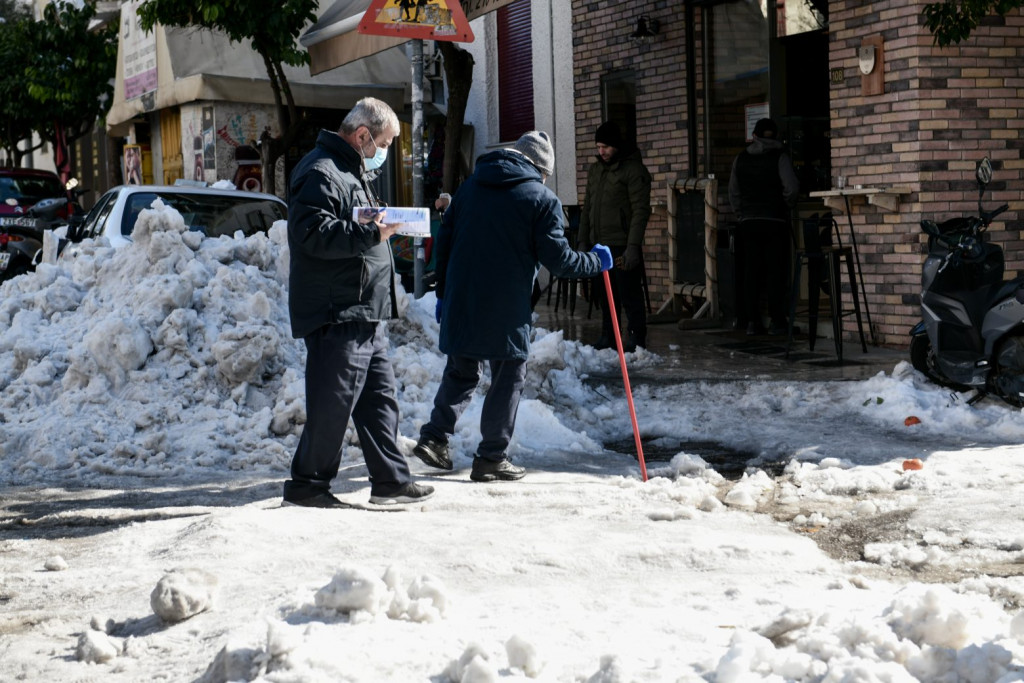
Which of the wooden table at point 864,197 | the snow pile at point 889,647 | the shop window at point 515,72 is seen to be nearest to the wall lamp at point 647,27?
the wooden table at point 864,197

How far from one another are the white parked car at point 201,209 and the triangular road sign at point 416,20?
2764 mm

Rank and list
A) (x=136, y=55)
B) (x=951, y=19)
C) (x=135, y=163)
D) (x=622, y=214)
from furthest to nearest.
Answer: (x=135, y=163)
(x=136, y=55)
(x=622, y=214)
(x=951, y=19)

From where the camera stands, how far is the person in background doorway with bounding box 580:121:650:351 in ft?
38.3

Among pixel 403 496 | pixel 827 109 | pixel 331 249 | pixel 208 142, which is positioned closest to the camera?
pixel 331 249

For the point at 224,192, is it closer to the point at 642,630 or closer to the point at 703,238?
the point at 703,238

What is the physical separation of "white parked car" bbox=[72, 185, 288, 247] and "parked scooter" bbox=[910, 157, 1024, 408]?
5.91m

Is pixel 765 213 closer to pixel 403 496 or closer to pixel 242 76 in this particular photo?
pixel 403 496

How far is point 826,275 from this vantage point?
12539 mm

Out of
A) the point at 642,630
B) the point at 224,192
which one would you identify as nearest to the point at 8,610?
the point at 642,630

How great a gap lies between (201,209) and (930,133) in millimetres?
6159

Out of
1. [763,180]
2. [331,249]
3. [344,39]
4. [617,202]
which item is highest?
[344,39]

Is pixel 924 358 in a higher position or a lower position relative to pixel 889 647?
higher

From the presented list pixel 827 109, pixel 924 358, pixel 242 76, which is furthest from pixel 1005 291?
pixel 242 76

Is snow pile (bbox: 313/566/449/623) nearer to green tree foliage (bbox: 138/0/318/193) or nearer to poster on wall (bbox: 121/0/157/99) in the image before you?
green tree foliage (bbox: 138/0/318/193)
